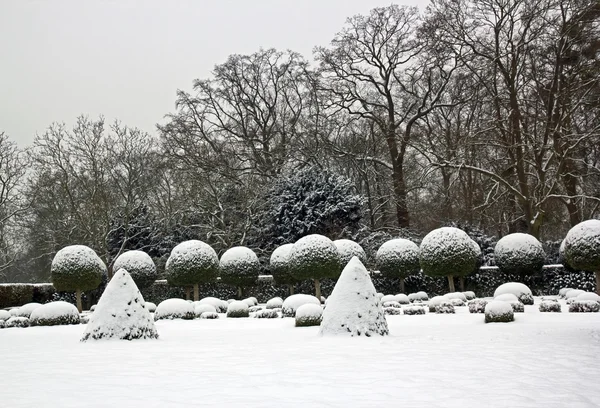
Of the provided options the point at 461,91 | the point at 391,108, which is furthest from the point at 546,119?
the point at 391,108

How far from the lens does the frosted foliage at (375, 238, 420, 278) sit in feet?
72.3

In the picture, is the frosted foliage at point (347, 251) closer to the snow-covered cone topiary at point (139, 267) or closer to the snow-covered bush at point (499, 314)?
the snow-covered cone topiary at point (139, 267)

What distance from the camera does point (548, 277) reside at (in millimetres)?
21031

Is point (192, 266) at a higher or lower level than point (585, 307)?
higher

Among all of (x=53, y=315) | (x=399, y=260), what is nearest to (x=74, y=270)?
(x=53, y=315)

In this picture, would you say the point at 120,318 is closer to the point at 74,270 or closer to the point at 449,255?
the point at 74,270

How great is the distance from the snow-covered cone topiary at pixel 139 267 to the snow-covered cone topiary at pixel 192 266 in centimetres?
119

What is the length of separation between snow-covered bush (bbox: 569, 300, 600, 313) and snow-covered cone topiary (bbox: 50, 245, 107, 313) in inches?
647

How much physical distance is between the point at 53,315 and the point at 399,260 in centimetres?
1281

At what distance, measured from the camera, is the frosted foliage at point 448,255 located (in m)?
20.0

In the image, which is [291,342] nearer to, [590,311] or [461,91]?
[590,311]

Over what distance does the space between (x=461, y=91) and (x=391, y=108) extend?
3.92m

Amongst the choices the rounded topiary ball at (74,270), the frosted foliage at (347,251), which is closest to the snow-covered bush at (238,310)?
the frosted foliage at (347,251)

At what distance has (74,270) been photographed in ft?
67.4
